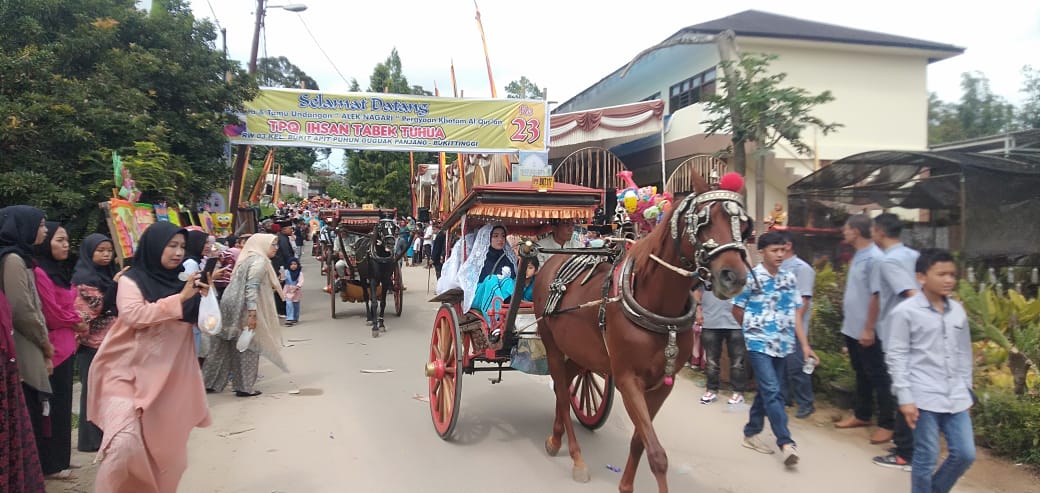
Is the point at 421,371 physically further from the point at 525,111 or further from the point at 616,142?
the point at 616,142

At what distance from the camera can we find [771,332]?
14.5 ft

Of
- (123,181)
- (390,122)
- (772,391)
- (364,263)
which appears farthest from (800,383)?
(390,122)

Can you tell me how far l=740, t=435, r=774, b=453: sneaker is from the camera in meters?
4.71

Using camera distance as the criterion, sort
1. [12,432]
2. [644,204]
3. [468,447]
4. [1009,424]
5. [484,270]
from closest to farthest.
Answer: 1. [12,432]
2. [1009,424]
3. [468,447]
4. [484,270]
5. [644,204]

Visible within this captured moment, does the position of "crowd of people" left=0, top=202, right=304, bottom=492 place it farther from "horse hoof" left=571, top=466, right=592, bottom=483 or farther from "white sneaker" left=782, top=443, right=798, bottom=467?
"white sneaker" left=782, top=443, right=798, bottom=467

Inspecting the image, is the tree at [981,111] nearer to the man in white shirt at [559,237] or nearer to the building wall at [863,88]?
the building wall at [863,88]

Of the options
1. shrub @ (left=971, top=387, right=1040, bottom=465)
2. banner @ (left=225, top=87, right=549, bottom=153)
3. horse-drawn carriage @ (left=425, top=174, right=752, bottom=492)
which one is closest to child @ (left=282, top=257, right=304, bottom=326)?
banner @ (left=225, top=87, right=549, bottom=153)

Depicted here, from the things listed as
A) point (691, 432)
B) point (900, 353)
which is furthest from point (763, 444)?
point (900, 353)

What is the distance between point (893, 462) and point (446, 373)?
3569mm

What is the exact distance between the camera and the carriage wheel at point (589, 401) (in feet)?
16.7

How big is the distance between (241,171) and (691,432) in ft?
36.5

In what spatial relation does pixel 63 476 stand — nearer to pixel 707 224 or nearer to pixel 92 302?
pixel 92 302

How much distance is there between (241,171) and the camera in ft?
41.7

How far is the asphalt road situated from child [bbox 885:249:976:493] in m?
1.07
